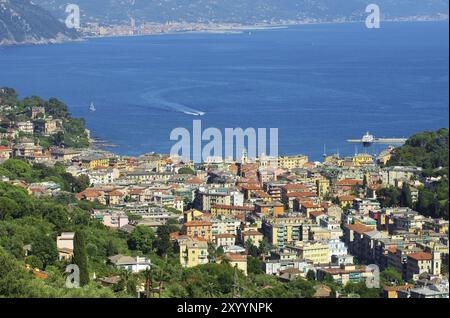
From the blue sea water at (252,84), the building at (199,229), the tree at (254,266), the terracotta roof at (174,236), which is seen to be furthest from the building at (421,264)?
the blue sea water at (252,84)

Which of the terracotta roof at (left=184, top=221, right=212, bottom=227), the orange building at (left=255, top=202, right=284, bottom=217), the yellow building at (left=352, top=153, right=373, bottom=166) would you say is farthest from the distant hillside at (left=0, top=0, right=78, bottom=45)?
the terracotta roof at (left=184, top=221, right=212, bottom=227)

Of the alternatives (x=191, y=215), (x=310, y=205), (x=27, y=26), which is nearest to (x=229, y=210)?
(x=191, y=215)

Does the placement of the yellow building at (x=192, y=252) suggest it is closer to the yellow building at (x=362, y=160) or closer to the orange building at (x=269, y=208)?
the orange building at (x=269, y=208)

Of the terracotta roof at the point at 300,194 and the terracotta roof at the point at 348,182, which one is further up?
the terracotta roof at the point at 348,182

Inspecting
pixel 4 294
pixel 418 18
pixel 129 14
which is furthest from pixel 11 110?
pixel 129 14

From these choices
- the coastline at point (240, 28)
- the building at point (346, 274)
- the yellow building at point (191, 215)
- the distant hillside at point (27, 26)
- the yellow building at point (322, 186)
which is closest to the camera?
the building at point (346, 274)

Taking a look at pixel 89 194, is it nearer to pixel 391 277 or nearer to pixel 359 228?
pixel 359 228
